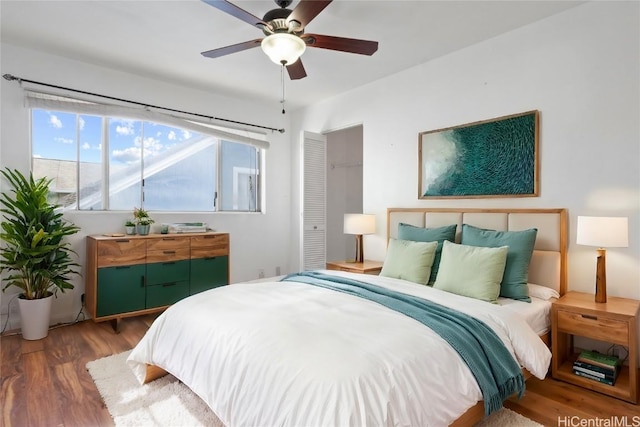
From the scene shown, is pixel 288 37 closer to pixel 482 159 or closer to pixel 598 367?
pixel 482 159

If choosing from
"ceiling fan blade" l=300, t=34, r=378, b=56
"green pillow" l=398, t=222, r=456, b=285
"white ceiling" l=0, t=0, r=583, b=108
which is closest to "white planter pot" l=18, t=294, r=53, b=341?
"white ceiling" l=0, t=0, r=583, b=108

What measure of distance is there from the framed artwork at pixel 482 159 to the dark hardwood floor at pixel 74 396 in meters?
1.49

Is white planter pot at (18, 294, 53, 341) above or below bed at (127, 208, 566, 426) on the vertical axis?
below

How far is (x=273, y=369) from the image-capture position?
138cm

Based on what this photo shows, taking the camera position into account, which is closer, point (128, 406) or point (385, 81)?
point (128, 406)

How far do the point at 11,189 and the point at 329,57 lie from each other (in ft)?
10.6

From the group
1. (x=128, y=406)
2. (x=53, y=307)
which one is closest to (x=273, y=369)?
(x=128, y=406)

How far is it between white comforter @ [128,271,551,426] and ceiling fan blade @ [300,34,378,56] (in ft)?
5.54

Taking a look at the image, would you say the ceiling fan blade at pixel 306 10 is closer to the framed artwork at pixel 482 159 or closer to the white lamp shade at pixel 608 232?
the framed artwork at pixel 482 159

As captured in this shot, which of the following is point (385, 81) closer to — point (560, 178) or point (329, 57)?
point (329, 57)

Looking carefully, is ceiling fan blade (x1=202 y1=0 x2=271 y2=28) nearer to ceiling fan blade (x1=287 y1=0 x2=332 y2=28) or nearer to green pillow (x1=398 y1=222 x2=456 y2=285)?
ceiling fan blade (x1=287 y1=0 x2=332 y2=28)

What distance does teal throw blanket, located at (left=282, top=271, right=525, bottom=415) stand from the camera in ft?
5.20

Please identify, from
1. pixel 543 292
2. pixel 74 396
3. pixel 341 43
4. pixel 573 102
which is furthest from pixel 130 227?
pixel 573 102

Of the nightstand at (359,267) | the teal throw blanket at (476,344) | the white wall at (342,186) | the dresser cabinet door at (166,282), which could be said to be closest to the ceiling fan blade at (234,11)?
the teal throw blanket at (476,344)
